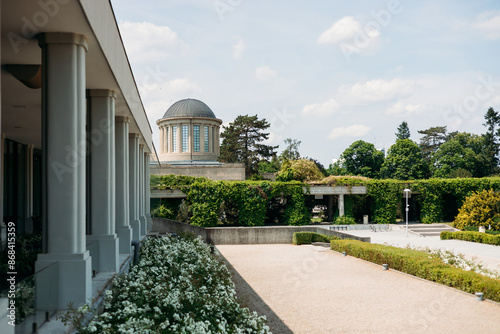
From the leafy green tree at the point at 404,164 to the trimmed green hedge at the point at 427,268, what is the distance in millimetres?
45186

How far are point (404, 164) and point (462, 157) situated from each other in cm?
1066

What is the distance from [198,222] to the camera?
34.4m

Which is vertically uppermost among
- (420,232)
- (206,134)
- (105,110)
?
(206,134)

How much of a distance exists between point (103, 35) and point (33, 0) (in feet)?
6.82

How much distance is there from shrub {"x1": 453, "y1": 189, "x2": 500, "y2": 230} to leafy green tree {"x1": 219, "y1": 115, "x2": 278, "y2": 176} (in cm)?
3077

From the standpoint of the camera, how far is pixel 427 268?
14.9 metres

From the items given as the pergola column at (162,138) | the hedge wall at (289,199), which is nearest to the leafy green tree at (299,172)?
the hedge wall at (289,199)

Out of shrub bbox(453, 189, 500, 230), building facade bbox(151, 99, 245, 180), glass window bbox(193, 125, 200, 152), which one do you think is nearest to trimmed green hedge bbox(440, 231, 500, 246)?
shrub bbox(453, 189, 500, 230)

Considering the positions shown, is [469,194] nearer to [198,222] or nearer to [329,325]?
[198,222]

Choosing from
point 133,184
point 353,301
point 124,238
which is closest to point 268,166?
point 133,184

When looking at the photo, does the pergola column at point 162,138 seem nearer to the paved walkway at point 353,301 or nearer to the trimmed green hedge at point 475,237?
the trimmed green hedge at point 475,237

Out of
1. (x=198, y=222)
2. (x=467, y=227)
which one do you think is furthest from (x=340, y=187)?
(x=198, y=222)

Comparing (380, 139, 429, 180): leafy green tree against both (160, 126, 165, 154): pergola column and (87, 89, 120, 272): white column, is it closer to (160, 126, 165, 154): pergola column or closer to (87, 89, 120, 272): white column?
(160, 126, 165, 154): pergola column

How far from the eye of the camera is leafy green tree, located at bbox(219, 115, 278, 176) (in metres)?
60.9
